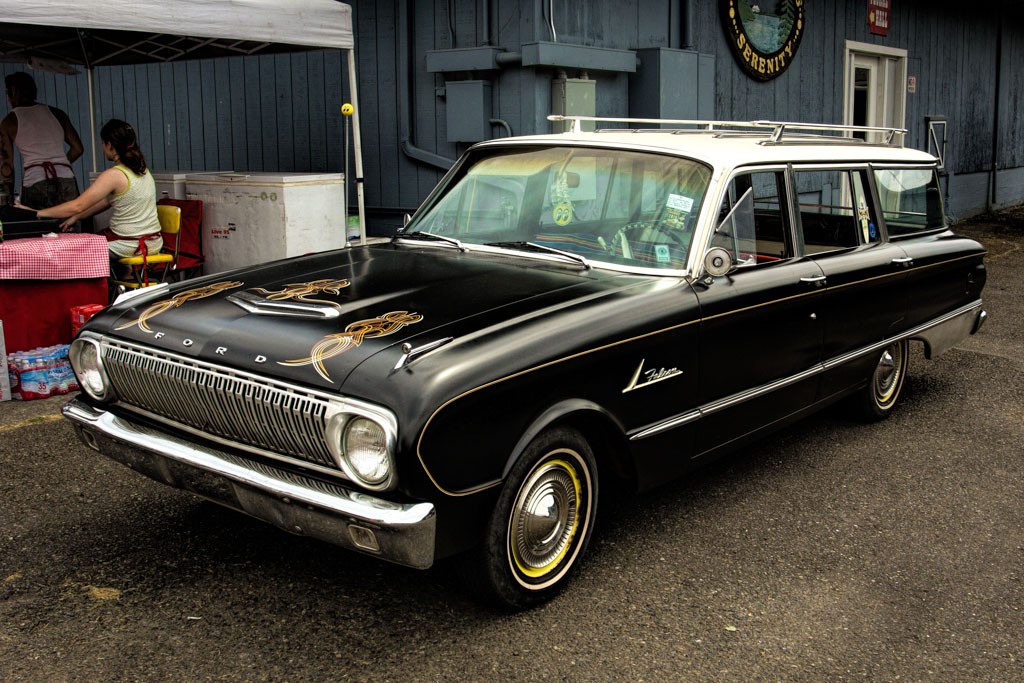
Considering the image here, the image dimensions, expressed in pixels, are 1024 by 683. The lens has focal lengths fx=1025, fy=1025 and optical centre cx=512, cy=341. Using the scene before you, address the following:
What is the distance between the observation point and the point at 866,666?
3.13m

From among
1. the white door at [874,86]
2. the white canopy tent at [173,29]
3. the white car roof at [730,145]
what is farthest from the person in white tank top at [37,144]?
the white door at [874,86]

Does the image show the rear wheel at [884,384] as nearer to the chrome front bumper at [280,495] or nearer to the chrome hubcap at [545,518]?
the chrome hubcap at [545,518]

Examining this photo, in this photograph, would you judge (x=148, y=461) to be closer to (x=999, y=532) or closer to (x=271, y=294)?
(x=271, y=294)

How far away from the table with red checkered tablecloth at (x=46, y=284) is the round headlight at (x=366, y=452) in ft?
13.2

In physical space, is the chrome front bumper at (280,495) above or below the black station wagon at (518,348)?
below

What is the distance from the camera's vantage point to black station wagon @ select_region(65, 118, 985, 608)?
3004mm

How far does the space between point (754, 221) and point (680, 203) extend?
0.45 metres

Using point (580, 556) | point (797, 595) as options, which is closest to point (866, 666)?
point (797, 595)

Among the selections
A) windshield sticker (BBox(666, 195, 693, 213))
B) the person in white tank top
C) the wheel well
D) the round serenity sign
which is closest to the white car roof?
windshield sticker (BBox(666, 195, 693, 213))

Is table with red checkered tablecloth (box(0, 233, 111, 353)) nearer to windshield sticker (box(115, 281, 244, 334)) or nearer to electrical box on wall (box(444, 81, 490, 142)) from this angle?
windshield sticker (box(115, 281, 244, 334))

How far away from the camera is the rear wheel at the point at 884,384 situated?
5.44 meters

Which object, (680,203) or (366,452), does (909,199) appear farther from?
(366,452)

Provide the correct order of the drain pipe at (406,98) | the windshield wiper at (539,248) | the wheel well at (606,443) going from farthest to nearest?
the drain pipe at (406,98) < the windshield wiper at (539,248) < the wheel well at (606,443)

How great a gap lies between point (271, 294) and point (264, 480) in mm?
840
